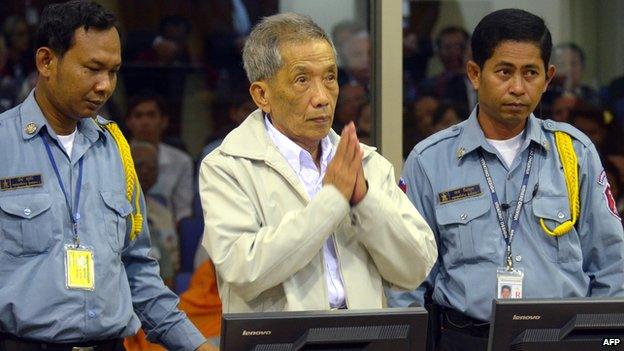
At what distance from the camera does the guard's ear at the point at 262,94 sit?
10.9 feet

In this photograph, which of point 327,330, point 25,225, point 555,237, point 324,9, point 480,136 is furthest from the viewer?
point 324,9

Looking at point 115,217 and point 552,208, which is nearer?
point 115,217

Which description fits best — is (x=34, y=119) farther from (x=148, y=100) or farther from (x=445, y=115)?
(x=445, y=115)

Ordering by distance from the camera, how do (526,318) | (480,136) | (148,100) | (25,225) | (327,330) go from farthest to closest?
(148,100) < (480,136) < (25,225) < (526,318) < (327,330)

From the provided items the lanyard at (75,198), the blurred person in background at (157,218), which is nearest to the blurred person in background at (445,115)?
the blurred person in background at (157,218)

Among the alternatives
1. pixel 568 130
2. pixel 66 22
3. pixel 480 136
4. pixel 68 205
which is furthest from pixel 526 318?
pixel 66 22

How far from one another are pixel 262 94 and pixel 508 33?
3.17 ft

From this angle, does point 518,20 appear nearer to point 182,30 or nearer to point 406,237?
point 406,237

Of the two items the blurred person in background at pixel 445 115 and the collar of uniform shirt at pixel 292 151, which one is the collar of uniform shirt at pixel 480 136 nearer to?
the collar of uniform shirt at pixel 292 151

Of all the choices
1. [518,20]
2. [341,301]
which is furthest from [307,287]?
[518,20]

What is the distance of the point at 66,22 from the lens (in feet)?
11.3

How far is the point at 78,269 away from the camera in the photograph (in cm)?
334

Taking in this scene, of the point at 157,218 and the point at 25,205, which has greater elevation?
the point at 25,205

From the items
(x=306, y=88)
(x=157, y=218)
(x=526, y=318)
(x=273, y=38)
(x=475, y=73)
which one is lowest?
(x=157, y=218)
